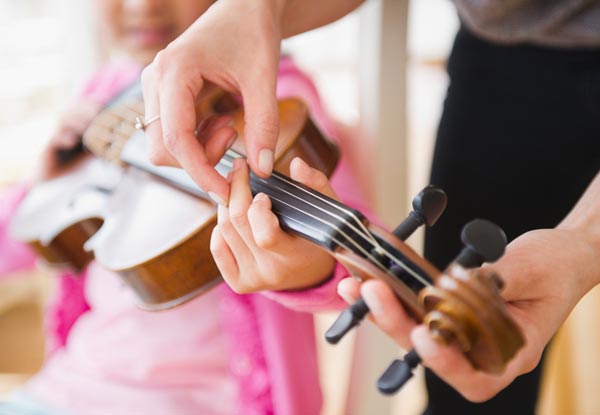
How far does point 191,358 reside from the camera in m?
0.97

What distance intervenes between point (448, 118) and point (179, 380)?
1.83 feet

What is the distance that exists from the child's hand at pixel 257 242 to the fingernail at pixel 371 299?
130 mm

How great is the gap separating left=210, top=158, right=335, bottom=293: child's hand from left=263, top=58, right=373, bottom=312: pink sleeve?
0.16 ft

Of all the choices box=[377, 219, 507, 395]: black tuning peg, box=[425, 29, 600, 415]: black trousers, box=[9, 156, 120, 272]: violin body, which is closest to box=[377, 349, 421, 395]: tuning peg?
box=[377, 219, 507, 395]: black tuning peg

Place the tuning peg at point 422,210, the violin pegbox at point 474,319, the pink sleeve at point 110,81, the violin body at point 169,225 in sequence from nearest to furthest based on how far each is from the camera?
1. the violin pegbox at point 474,319
2. the tuning peg at point 422,210
3. the violin body at point 169,225
4. the pink sleeve at point 110,81

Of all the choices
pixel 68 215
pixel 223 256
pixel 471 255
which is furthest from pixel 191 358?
pixel 471 255

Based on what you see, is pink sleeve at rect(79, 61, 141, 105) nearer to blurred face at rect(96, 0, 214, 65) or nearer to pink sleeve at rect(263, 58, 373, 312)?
blurred face at rect(96, 0, 214, 65)

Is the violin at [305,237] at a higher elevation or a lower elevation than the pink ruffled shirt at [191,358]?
higher

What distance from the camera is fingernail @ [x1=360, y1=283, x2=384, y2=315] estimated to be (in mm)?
418

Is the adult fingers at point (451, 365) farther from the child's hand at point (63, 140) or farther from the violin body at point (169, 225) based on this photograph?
the child's hand at point (63, 140)

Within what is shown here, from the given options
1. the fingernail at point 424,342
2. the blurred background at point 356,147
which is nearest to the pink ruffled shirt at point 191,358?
the blurred background at point 356,147

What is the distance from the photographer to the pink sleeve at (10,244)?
1150 millimetres

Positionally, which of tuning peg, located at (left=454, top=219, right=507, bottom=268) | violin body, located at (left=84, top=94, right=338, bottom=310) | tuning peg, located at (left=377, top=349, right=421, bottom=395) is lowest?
violin body, located at (left=84, top=94, right=338, bottom=310)

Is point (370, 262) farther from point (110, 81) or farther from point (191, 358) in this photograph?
point (110, 81)
